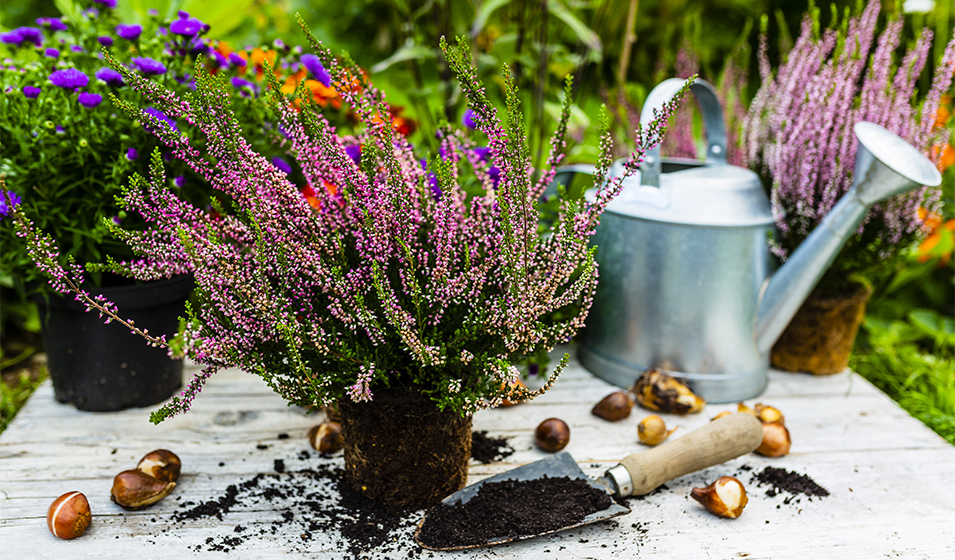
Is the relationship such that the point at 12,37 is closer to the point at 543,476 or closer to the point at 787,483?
the point at 543,476

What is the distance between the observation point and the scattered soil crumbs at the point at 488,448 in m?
1.21

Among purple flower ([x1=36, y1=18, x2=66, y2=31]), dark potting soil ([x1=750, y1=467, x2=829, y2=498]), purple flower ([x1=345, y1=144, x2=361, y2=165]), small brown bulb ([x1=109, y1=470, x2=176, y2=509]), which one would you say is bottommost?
dark potting soil ([x1=750, y1=467, x2=829, y2=498])

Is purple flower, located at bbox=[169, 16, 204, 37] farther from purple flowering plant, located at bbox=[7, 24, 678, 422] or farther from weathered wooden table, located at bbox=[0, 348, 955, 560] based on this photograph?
weathered wooden table, located at bbox=[0, 348, 955, 560]

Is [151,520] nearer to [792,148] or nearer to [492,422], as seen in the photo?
[492,422]

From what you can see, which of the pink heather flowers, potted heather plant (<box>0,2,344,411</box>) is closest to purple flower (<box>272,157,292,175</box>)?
potted heather plant (<box>0,2,344,411</box>)

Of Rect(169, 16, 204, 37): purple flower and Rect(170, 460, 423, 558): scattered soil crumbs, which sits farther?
Rect(169, 16, 204, 37): purple flower

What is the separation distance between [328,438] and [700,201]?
2.80ft

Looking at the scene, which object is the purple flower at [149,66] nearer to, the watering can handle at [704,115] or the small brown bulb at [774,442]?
the watering can handle at [704,115]

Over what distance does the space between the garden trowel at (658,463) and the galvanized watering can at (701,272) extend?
0.29m

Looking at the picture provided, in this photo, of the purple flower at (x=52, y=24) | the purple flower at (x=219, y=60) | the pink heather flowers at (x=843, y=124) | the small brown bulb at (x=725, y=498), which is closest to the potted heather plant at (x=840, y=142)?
the pink heather flowers at (x=843, y=124)

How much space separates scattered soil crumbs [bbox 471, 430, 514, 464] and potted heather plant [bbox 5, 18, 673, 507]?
0.23m

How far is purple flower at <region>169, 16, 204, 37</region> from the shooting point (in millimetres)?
1149

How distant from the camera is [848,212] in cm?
126

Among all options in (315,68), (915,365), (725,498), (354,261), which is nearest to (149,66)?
(315,68)
